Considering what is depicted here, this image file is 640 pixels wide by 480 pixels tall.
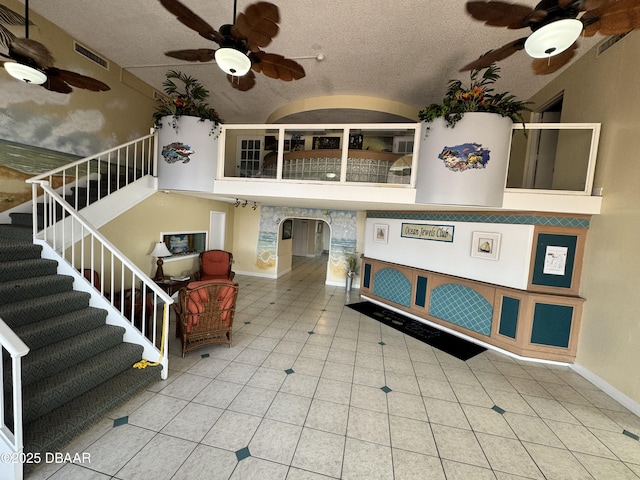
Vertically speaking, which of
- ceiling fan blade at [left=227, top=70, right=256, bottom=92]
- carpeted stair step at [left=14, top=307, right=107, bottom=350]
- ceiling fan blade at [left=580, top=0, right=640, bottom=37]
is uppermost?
ceiling fan blade at [left=227, top=70, right=256, bottom=92]

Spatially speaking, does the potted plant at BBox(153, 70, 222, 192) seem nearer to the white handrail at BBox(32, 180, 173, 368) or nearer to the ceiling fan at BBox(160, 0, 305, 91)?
the ceiling fan at BBox(160, 0, 305, 91)

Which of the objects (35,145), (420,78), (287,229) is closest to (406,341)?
(420,78)

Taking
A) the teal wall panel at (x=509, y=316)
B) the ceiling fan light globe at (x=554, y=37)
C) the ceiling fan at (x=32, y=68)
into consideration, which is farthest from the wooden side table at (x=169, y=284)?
the ceiling fan light globe at (x=554, y=37)

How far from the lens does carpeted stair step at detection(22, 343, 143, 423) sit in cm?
203

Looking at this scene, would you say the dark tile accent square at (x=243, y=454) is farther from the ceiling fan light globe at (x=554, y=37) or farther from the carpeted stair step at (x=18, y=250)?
the ceiling fan light globe at (x=554, y=37)

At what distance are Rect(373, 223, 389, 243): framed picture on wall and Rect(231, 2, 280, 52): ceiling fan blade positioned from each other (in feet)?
14.8

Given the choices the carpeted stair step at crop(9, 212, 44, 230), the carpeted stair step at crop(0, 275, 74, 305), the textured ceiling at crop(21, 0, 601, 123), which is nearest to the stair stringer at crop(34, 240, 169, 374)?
the carpeted stair step at crop(0, 275, 74, 305)

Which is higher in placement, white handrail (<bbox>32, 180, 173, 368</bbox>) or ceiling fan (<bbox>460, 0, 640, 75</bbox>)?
ceiling fan (<bbox>460, 0, 640, 75</bbox>)

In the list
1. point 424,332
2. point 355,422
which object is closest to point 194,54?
point 355,422

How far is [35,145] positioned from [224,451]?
202 inches

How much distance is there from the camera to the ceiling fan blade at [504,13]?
6.69 ft

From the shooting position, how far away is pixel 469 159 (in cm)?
336

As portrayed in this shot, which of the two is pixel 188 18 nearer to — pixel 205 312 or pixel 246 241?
pixel 205 312

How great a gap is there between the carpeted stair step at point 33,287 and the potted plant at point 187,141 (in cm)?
204
